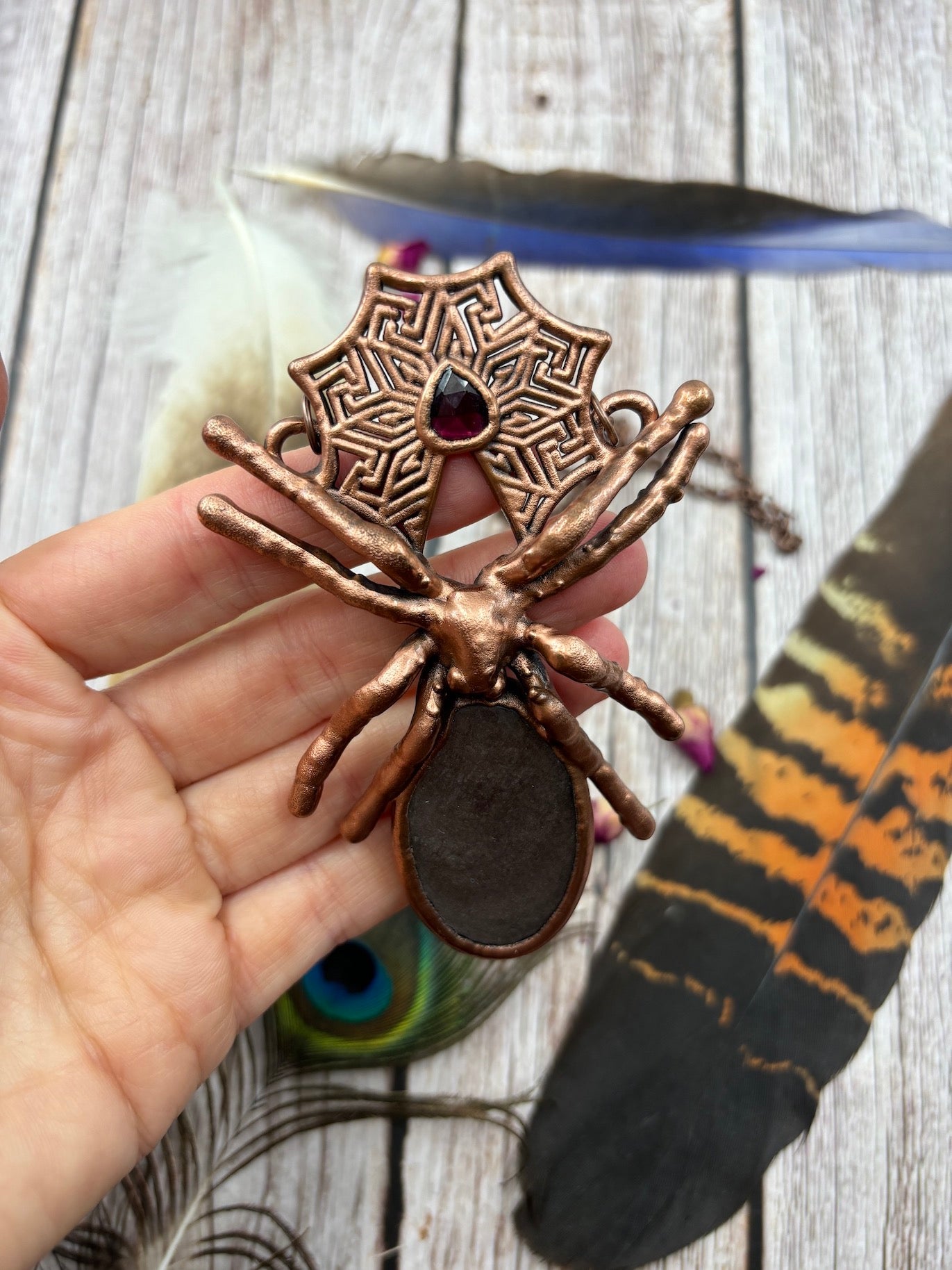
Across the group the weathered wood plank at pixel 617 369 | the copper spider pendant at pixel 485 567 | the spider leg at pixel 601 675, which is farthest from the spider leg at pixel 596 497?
the weathered wood plank at pixel 617 369

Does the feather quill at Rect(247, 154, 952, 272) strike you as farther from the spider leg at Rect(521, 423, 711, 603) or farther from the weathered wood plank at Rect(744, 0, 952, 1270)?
the spider leg at Rect(521, 423, 711, 603)

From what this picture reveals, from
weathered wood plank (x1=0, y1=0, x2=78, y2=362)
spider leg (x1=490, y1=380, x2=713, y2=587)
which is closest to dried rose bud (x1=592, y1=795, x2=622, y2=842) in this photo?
spider leg (x1=490, y1=380, x2=713, y2=587)

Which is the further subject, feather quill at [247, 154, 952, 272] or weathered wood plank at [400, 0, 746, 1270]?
feather quill at [247, 154, 952, 272]

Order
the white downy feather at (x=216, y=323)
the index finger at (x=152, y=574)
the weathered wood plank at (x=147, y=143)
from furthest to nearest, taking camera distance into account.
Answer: the weathered wood plank at (x=147, y=143), the white downy feather at (x=216, y=323), the index finger at (x=152, y=574)

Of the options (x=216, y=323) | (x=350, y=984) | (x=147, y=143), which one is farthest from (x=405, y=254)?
(x=350, y=984)

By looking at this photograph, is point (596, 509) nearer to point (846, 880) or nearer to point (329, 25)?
point (846, 880)

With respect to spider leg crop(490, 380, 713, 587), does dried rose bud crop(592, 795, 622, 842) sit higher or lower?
lower

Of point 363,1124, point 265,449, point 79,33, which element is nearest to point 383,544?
point 265,449

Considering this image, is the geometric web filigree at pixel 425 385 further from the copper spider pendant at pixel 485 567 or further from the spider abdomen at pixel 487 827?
the spider abdomen at pixel 487 827
